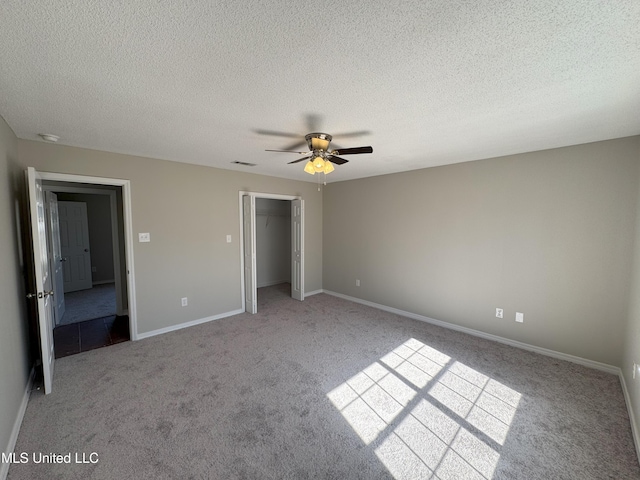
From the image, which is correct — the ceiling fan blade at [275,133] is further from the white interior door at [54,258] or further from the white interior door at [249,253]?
the white interior door at [54,258]

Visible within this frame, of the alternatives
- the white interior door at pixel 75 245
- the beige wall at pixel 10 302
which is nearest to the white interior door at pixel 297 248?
the beige wall at pixel 10 302

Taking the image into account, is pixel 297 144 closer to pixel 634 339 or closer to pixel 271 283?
pixel 634 339

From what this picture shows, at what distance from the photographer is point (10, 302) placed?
207 centimetres

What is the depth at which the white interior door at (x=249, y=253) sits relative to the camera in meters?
4.31

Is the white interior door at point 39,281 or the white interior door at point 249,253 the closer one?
the white interior door at point 39,281

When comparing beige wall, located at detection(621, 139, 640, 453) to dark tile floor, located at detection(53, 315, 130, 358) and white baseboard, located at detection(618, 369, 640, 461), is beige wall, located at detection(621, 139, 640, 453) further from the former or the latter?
dark tile floor, located at detection(53, 315, 130, 358)

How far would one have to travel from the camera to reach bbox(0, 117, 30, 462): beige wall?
5.92 feet

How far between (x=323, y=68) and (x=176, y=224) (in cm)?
318

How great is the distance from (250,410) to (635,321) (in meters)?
3.29

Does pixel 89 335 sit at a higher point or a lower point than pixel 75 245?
lower

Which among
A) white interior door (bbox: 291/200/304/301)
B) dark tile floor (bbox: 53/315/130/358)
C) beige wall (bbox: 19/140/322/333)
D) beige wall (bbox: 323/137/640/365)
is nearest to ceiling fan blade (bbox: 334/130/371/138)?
beige wall (bbox: 323/137/640/365)

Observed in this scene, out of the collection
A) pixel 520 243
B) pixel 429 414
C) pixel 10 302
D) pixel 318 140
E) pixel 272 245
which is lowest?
pixel 429 414

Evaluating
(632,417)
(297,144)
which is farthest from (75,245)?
(632,417)

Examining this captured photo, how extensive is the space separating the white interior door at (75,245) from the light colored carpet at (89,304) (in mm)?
249
